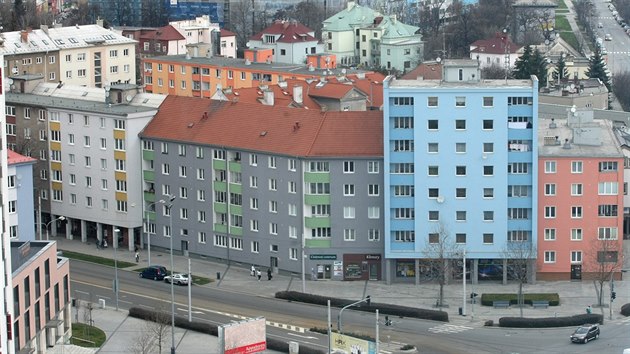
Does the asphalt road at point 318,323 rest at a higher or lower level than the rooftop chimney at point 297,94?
lower

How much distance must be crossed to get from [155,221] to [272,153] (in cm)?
1071

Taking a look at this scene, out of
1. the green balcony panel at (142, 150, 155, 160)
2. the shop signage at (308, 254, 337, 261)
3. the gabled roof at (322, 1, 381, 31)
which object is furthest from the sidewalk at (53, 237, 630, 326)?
the gabled roof at (322, 1, 381, 31)

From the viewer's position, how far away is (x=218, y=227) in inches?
4166

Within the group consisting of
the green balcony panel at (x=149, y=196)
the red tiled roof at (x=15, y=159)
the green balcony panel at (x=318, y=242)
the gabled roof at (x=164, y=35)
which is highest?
the gabled roof at (x=164, y=35)

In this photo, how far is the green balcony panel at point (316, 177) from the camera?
332ft

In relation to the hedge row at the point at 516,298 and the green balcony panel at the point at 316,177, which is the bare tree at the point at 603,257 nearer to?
the hedge row at the point at 516,298

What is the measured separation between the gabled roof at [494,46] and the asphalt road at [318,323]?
87.4m

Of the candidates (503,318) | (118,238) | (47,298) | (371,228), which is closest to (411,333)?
(503,318)

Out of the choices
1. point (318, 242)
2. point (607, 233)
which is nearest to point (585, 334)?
point (607, 233)

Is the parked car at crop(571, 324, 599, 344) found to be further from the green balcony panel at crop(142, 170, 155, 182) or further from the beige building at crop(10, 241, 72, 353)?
the green balcony panel at crop(142, 170, 155, 182)

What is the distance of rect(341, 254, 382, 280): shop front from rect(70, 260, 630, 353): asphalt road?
622 cm

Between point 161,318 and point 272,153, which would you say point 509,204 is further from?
point 161,318

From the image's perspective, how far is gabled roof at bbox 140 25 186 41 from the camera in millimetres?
175250

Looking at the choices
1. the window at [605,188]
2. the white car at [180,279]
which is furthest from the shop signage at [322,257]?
the window at [605,188]
